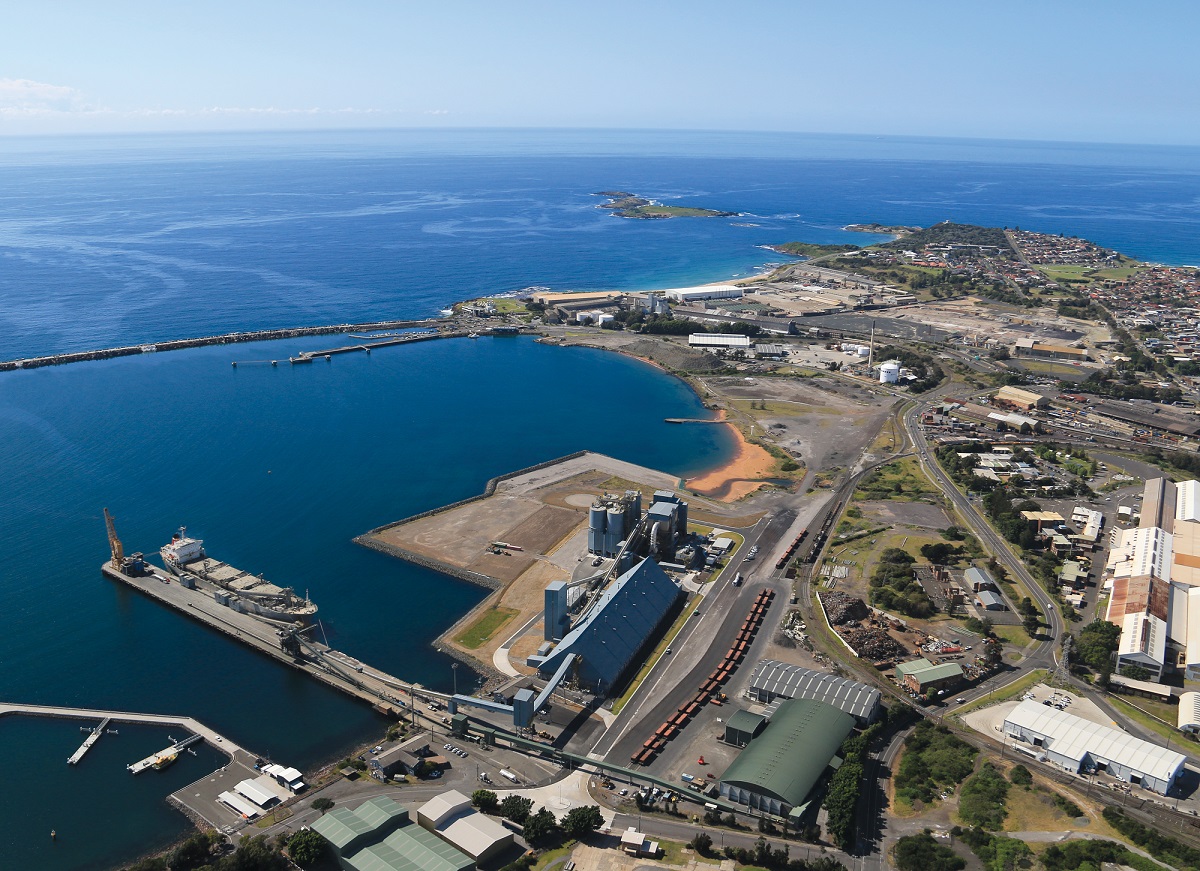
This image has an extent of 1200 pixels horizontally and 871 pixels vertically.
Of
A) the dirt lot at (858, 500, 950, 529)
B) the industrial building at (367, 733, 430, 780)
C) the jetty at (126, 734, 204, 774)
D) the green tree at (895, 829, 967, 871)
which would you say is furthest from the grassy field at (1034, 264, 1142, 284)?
the jetty at (126, 734, 204, 774)

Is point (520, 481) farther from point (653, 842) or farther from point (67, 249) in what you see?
point (67, 249)

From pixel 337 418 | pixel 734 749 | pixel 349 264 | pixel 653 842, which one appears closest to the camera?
pixel 653 842

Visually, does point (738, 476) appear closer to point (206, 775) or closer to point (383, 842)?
point (383, 842)

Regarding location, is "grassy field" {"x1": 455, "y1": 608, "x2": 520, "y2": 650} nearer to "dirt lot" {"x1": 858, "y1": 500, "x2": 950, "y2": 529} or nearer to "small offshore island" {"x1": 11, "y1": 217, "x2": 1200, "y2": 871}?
"small offshore island" {"x1": 11, "y1": 217, "x2": 1200, "y2": 871}

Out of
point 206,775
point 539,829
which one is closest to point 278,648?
point 206,775

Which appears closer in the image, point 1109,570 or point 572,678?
point 572,678

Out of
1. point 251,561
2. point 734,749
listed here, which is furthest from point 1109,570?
point 251,561
